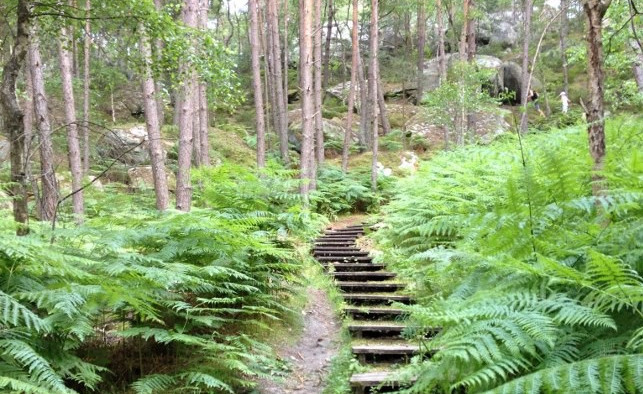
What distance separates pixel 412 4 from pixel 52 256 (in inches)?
896

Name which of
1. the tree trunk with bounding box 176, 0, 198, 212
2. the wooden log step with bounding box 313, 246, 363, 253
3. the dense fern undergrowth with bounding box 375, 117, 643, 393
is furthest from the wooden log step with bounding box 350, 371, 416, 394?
the tree trunk with bounding box 176, 0, 198, 212

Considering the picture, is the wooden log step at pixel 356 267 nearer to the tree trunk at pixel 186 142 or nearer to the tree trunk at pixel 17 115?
the tree trunk at pixel 186 142

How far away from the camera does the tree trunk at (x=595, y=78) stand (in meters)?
3.42

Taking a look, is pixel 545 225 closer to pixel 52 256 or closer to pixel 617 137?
pixel 617 137

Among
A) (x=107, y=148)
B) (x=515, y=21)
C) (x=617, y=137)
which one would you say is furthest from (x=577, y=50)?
(x=515, y=21)

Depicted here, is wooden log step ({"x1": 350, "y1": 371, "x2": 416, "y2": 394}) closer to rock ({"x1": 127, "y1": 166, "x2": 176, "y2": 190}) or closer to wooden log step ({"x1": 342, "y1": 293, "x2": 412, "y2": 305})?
wooden log step ({"x1": 342, "y1": 293, "x2": 412, "y2": 305})

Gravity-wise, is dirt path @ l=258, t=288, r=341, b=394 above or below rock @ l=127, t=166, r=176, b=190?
below

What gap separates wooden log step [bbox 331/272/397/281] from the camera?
292 inches

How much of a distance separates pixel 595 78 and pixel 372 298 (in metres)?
4.08

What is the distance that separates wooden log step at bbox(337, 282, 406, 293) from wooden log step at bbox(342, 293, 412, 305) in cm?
25

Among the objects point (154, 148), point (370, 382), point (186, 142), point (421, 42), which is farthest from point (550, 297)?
point (421, 42)

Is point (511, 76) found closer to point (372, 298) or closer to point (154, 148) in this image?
point (154, 148)

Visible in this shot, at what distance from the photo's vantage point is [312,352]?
5.55 meters

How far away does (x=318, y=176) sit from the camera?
1847 centimetres
